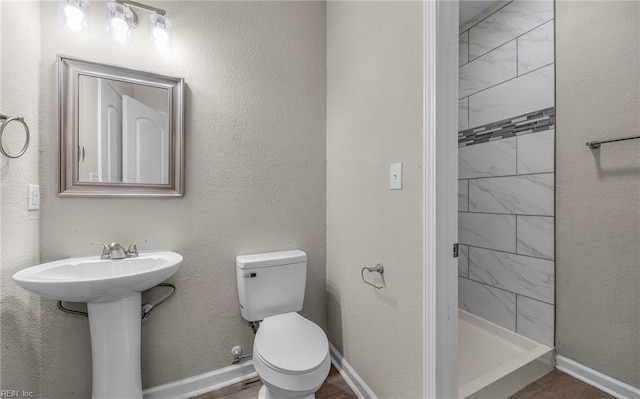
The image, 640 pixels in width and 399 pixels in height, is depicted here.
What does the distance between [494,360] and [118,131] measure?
2.63 m

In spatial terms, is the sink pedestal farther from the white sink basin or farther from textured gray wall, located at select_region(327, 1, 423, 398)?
textured gray wall, located at select_region(327, 1, 423, 398)

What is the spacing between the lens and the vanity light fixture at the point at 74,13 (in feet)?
3.85

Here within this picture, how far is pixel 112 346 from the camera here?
1.19m

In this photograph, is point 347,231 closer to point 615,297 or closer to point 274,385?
point 274,385

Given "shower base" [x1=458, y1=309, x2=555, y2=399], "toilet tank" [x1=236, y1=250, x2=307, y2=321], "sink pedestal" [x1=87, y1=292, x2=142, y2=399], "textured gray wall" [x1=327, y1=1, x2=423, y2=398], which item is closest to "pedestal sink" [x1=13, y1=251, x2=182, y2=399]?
"sink pedestal" [x1=87, y1=292, x2=142, y2=399]

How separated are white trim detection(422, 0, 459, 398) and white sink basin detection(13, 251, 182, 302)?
1102 mm

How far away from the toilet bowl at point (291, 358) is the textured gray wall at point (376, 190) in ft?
1.05

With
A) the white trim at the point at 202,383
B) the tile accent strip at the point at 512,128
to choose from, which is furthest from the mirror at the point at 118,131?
the tile accent strip at the point at 512,128

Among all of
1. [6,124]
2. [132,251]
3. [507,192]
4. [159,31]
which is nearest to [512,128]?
[507,192]

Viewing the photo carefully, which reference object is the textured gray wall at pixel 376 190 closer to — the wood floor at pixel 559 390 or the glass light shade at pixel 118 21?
the wood floor at pixel 559 390

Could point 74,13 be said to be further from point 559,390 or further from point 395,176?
point 559,390

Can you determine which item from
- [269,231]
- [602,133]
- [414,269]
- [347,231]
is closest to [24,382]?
[269,231]

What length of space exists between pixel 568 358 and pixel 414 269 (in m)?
1.41

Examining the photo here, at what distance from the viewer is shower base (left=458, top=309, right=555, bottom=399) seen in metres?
1.39
